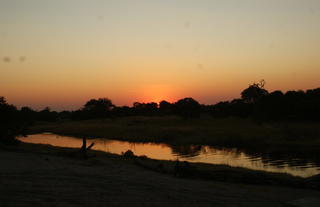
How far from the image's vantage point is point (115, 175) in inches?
794

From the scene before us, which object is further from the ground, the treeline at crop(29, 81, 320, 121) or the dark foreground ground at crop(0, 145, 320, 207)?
the treeline at crop(29, 81, 320, 121)

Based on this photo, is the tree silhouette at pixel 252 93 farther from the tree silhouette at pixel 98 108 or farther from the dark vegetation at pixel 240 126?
the tree silhouette at pixel 98 108

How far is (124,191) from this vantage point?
15.8 metres

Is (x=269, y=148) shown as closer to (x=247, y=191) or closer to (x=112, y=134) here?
(x=247, y=191)

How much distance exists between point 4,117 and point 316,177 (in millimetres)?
35110

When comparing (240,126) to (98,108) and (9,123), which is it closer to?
(9,123)

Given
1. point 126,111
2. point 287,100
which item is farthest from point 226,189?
point 126,111

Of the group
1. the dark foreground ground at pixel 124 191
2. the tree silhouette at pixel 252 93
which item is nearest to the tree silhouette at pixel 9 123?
the dark foreground ground at pixel 124 191

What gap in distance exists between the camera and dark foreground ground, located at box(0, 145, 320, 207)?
13.8m

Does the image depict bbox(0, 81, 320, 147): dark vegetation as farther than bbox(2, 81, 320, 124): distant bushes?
No

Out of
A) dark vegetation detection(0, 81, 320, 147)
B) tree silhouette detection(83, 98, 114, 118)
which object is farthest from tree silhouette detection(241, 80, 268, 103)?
tree silhouette detection(83, 98, 114, 118)

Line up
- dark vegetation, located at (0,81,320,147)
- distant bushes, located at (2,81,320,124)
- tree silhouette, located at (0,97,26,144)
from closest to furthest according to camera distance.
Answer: tree silhouette, located at (0,97,26,144), dark vegetation, located at (0,81,320,147), distant bushes, located at (2,81,320,124)

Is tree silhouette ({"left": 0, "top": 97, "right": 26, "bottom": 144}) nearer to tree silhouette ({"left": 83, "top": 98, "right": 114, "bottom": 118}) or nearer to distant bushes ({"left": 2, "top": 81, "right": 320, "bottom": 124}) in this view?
distant bushes ({"left": 2, "top": 81, "right": 320, "bottom": 124})

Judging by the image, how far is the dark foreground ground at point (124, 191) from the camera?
13750 millimetres
